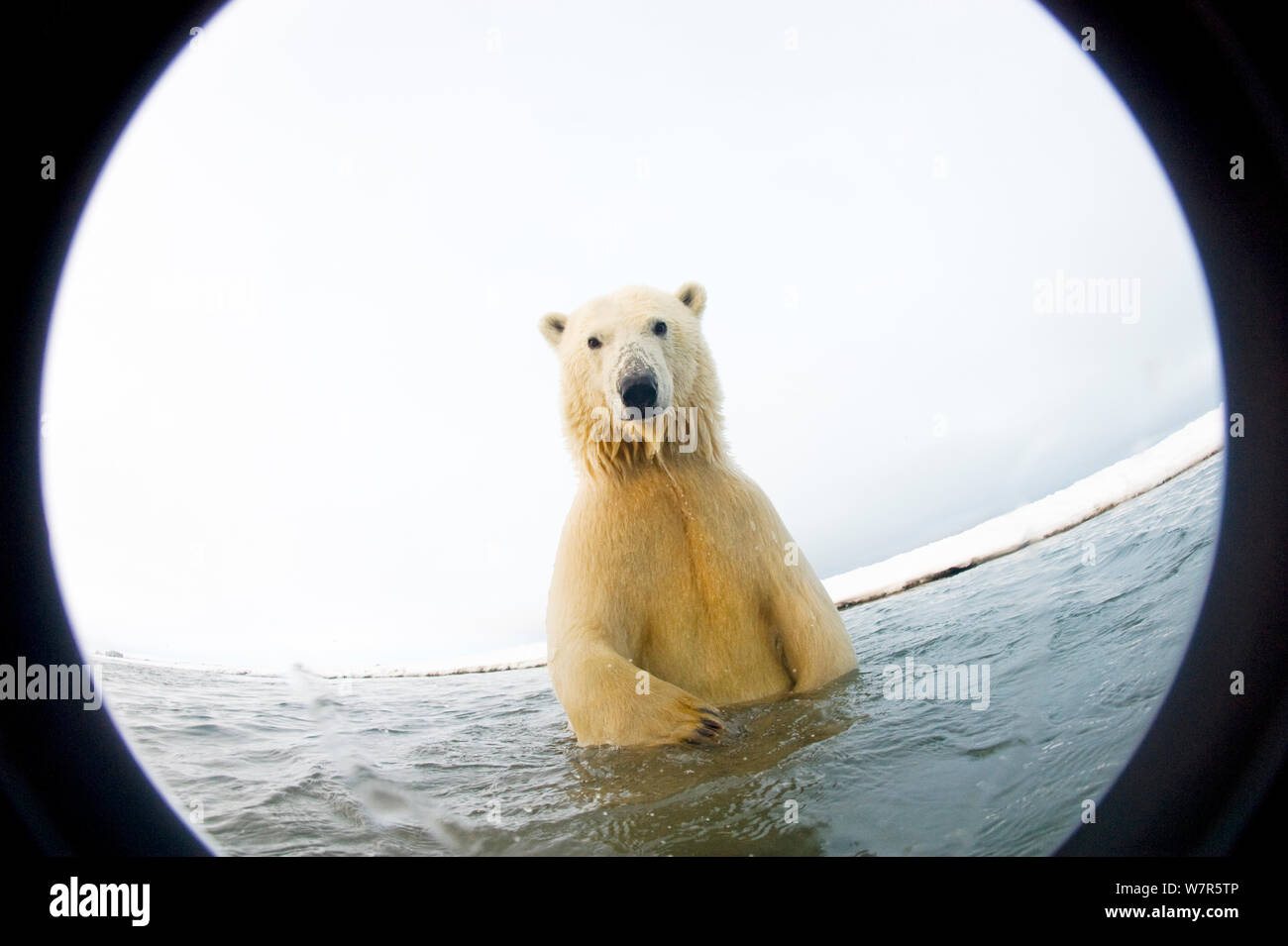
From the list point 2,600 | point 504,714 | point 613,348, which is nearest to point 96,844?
point 2,600

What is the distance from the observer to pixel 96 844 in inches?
71.0

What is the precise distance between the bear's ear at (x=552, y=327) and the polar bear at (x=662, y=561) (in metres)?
0.21

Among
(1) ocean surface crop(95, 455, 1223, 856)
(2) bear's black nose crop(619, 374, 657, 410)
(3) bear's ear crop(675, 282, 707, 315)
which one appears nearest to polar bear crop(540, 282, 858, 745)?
(2) bear's black nose crop(619, 374, 657, 410)

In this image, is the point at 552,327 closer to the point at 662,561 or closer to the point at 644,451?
the point at 644,451

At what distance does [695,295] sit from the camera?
12.5 feet

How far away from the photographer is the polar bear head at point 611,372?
3234 mm

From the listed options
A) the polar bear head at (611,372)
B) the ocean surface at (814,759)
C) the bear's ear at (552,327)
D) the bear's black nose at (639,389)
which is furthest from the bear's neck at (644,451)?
the ocean surface at (814,759)

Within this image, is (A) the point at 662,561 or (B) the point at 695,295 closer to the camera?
(A) the point at 662,561

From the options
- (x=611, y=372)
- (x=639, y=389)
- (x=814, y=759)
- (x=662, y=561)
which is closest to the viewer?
(x=814, y=759)

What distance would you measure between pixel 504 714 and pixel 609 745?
232cm

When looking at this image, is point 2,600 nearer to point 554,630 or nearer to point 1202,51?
point 554,630

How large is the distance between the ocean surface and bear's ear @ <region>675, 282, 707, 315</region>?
2212 millimetres

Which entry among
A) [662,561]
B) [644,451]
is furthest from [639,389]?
[662,561]

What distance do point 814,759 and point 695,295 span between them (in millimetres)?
2548
